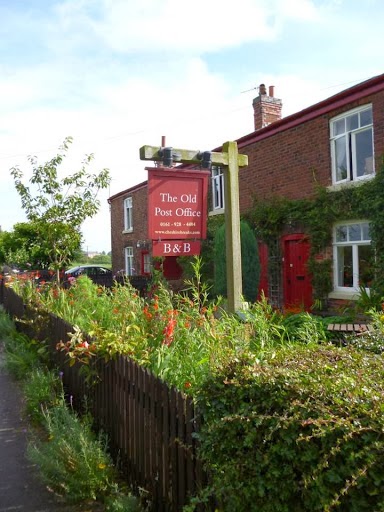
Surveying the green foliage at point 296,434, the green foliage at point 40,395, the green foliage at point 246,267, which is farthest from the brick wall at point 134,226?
the green foliage at point 296,434

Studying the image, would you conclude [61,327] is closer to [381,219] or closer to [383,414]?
[383,414]

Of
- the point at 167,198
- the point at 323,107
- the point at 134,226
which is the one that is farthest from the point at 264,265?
the point at 134,226

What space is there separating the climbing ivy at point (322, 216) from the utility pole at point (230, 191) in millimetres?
4980

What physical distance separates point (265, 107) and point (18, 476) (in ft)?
47.4

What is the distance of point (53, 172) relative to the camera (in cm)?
1034

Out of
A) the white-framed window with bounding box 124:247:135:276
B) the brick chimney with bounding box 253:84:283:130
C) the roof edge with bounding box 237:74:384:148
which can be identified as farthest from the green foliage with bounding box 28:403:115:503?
the white-framed window with bounding box 124:247:135:276

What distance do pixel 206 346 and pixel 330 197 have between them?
8364mm

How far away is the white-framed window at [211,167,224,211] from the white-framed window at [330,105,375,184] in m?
5.54

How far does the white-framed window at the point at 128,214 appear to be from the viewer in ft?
79.8

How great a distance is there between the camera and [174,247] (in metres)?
5.96

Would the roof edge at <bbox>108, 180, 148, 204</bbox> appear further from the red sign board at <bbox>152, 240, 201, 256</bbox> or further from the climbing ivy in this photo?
the red sign board at <bbox>152, 240, 201, 256</bbox>

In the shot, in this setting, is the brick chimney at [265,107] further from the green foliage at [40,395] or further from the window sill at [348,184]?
the green foliage at [40,395]

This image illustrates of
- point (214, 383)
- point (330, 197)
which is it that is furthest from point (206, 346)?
point (330, 197)

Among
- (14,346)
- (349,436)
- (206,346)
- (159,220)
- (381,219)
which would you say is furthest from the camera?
(381,219)
